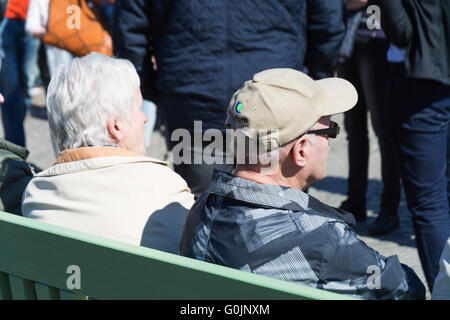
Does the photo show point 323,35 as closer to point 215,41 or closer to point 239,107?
point 215,41

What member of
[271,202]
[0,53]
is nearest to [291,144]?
[271,202]

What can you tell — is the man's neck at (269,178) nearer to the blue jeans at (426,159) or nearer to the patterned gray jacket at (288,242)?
the patterned gray jacket at (288,242)

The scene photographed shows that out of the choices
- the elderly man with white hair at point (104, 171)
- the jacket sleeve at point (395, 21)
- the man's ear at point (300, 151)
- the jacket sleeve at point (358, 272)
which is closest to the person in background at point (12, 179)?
the elderly man with white hair at point (104, 171)

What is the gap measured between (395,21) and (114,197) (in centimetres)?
152

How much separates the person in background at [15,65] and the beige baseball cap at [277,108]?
11.6 ft

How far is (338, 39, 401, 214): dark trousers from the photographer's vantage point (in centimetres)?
399

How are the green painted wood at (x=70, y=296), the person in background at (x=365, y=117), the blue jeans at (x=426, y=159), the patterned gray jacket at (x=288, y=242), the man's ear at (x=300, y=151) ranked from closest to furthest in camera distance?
the patterned gray jacket at (x=288, y=242), the green painted wood at (x=70, y=296), the man's ear at (x=300, y=151), the blue jeans at (x=426, y=159), the person in background at (x=365, y=117)

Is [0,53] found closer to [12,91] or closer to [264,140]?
[12,91]

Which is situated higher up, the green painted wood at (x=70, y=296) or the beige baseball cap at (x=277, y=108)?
the beige baseball cap at (x=277, y=108)

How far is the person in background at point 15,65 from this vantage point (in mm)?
5207

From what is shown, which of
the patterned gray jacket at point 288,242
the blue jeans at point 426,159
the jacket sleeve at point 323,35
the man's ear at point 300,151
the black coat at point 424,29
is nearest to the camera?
the patterned gray jacket at point 288,242

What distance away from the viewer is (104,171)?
2203 mm

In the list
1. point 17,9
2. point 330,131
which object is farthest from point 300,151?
point 17,9

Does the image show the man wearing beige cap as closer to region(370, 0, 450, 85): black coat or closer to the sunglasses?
the sunglasses
